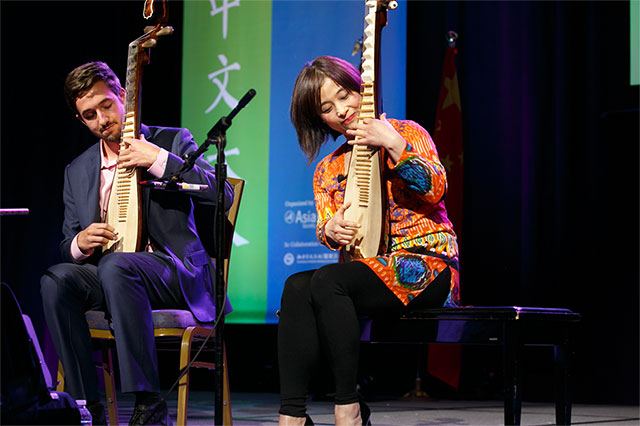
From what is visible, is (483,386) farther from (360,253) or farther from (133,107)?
(133,107)

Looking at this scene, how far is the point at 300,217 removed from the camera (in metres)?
4.50

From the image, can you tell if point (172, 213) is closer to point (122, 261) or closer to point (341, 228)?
point (122, 261)

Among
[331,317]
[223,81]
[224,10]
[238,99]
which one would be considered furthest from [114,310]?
[224,10]

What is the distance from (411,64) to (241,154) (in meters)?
1.16

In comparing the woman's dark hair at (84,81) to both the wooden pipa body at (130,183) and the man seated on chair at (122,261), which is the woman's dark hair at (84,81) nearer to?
the man seated on chair at (122,261)

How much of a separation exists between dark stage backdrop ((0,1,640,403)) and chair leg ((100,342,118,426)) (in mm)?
2316

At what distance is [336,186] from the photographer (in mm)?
2420

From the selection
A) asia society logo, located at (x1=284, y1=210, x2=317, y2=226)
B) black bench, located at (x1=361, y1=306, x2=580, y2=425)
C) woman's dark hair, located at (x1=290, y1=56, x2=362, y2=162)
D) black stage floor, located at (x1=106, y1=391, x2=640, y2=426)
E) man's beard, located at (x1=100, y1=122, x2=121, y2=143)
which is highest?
woman's dark hair, located at (x1=290, y1=56, x2=362, y2=162)

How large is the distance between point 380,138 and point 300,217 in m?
2.37

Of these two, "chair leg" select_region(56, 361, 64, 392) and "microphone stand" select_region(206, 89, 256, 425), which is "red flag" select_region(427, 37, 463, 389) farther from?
"microphone stand" select_region(206, 89, 256, 425)

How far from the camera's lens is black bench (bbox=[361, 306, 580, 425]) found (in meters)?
1.98

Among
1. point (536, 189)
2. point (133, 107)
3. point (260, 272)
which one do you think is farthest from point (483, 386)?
point (133, 107)

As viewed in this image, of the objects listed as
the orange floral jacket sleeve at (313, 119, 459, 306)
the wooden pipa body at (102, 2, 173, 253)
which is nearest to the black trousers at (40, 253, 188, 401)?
the wooden pipa body at (102, 2, 173, 253)

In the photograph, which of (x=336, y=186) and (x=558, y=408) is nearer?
(x=558, y=408)
